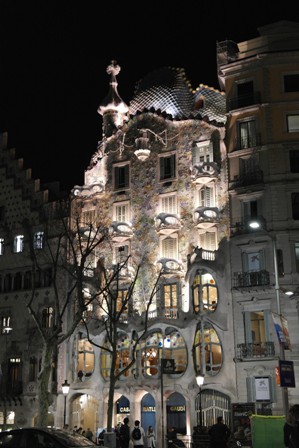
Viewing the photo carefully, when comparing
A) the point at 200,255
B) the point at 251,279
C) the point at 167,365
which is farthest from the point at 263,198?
the point at 167,365

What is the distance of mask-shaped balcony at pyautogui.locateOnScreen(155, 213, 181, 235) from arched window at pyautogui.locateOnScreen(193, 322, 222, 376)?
7973mm

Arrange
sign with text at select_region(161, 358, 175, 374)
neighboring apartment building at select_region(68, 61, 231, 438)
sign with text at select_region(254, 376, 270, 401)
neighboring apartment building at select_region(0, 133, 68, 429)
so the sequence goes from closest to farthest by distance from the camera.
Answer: sign with text at select_region(161, 358, 175, 374) → sign with text at select_region(254, 376, 270, 401) → neighboring apartment building at select_region(68, 61, 231, 438) → neighboring apartment building at select_region(0, 133, 68, 429)

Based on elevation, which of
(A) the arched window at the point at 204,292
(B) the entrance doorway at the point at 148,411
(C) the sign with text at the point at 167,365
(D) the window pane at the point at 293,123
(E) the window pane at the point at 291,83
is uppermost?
(E) the window pane at the point at 291,83

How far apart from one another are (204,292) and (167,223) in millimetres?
6263

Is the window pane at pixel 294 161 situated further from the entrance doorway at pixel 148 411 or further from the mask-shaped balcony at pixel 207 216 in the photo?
the entrance doorway at pixel 148 411

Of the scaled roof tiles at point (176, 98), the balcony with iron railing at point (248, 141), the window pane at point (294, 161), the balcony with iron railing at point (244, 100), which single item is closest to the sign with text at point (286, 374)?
the window pane at point (294, 161)

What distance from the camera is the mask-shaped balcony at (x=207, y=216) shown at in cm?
4475

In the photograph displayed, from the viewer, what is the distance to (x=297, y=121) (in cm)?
4344

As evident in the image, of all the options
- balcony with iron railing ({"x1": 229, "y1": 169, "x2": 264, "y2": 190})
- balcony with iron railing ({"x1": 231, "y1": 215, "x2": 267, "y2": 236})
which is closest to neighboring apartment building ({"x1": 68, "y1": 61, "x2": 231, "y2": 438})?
balcony with iron railing ({"x1": 231, "y1": 215, "x2": 267, "y2": 236})

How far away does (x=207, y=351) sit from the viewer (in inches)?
1652

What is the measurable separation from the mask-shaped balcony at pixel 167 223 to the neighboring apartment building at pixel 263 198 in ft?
16.5

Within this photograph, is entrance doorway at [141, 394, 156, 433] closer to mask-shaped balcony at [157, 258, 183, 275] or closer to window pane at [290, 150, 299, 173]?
mask-shaped balcony at [157, 258, 183, 275]

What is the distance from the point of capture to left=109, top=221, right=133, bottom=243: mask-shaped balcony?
160 feet

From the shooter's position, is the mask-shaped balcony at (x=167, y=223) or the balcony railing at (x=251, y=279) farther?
the mask-shaped balcony at (x=167, y=223)
